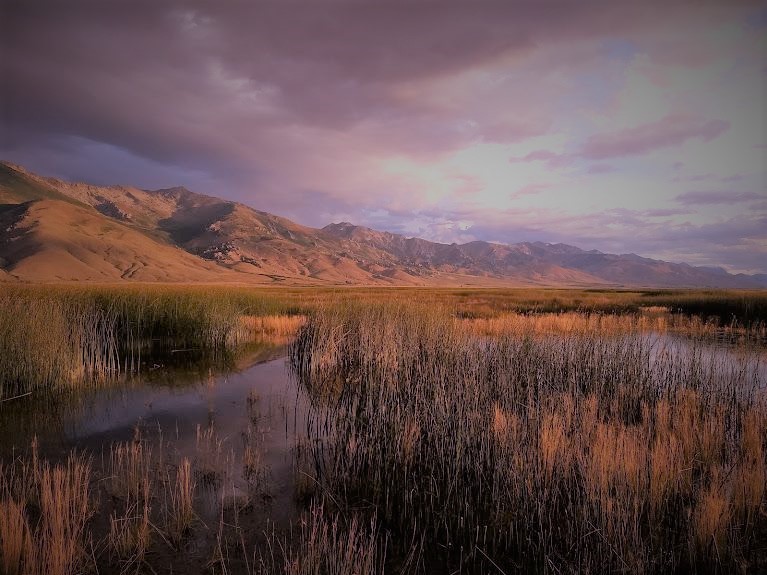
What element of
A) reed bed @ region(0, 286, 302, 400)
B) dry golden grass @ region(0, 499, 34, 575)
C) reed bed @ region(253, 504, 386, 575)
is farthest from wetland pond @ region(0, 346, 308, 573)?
reed bed @ region(0, 286, 302, 400)

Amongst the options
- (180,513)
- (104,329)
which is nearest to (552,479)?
(180,513)

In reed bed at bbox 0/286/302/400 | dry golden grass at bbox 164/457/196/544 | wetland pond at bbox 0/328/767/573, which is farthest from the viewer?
reed bed at bbox 0/286/302/400

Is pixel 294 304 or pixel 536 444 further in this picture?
pixel 294 304

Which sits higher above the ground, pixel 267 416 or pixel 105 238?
pixel 105 238

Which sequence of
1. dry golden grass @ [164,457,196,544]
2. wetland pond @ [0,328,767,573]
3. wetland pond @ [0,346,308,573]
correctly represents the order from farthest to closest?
wetland pond @ [0,346,308,573]
wetland pond @ [0,328,767,573]
dry golden grass @ [164,457,196,544]

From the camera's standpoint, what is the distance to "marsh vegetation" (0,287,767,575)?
4184mm

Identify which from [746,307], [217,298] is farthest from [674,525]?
[746,307]

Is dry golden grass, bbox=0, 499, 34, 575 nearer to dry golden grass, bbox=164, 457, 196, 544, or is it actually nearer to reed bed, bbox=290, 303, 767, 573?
dry golden grass, bbox=164, 457, 196, 544

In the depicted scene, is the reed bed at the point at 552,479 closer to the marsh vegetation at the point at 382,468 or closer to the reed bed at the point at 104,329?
the marsh vegetation at the point at 382,468

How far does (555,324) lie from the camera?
20688 millimetres

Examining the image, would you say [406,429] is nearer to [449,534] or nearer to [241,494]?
[449,534]

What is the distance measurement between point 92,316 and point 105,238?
7108 inches

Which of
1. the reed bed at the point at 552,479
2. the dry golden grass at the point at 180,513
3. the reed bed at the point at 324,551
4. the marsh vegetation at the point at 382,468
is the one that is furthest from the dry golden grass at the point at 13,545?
the reed bed at the point at 552,479

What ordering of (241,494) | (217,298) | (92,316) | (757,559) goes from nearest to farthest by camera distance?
(757,559)
(241,494)
(92,316)
(217,298)
